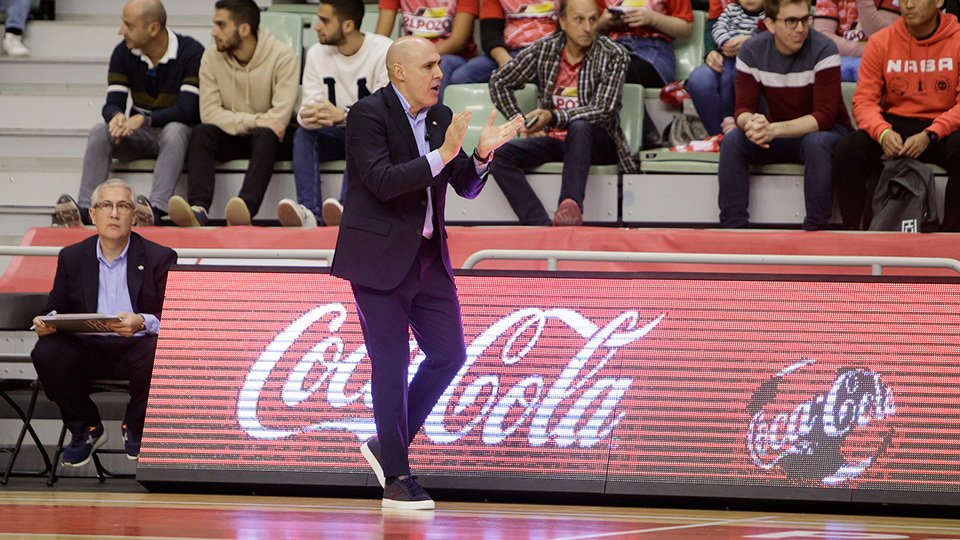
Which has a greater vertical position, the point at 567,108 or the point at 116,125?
the point at 567,108

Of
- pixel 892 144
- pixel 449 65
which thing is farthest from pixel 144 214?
pixel 892 144

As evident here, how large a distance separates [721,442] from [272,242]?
3.05 meters

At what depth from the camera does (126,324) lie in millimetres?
4551

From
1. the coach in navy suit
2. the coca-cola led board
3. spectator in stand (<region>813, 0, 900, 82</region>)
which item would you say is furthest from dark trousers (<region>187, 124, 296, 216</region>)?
spectator in stand (<region>813, 0, 900, 82</region>)

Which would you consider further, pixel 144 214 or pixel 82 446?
pixel 144 214

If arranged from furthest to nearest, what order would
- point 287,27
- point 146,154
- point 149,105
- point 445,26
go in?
point 287,27, point 445,26, point 149,105, point 146,154

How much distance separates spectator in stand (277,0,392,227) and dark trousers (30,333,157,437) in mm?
1964

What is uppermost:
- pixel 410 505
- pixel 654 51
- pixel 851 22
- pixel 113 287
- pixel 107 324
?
pixel 851 22

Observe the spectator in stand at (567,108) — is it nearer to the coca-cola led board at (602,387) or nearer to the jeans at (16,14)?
the coca-cola led board at (602,387)

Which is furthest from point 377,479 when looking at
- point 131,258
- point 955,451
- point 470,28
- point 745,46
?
point 470,28

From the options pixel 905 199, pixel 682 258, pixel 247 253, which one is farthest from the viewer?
pixel 905 199

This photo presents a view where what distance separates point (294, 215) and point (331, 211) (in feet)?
0.81

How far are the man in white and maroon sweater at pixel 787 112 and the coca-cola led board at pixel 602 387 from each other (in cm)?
213

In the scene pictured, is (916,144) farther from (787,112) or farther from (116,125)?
(116,125)
